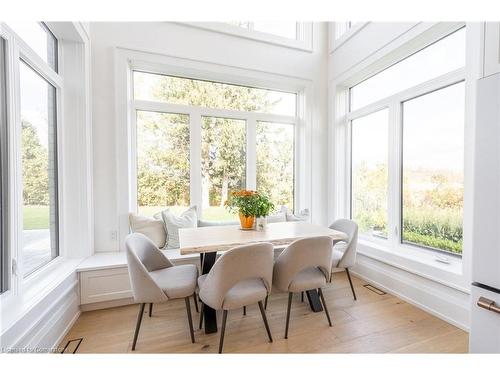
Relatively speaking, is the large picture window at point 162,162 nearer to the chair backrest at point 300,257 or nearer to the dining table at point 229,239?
the dining table at point 229,239

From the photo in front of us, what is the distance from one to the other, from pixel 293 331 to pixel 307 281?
437 mm

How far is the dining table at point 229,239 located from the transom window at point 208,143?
96 centimetres

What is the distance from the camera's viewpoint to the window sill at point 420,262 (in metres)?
1.93

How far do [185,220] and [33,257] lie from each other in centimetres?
132

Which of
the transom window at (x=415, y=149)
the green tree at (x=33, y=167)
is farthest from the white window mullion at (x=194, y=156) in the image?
the transom window at (x=415, y=149)

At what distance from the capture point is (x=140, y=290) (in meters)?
1.56

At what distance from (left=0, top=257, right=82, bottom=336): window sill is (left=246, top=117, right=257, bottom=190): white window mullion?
2109 millimetres

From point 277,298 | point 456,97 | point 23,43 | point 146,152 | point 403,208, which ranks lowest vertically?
point 277,298

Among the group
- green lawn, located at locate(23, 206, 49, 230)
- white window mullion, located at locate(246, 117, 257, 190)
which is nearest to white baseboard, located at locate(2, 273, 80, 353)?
green lawn, located at locate(23, 206, 49, 230)

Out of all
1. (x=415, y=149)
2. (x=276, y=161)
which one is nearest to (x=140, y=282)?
(x=276, y=161)

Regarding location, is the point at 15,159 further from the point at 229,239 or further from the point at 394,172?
the point at 394,172

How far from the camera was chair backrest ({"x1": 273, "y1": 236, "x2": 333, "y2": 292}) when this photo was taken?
1.67 m

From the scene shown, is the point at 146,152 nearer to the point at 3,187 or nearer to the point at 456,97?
the point at 3,187

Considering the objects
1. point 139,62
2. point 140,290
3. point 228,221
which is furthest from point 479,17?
point 139,62
